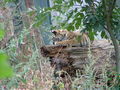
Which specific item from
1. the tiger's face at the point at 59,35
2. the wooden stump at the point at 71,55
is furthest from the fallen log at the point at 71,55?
the tiger's face at the point at 59,35

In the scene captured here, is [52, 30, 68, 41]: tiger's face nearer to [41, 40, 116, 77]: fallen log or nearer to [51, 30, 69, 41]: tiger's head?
[51, 30, 69, 41]: tiger's head

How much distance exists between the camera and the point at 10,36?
328cm

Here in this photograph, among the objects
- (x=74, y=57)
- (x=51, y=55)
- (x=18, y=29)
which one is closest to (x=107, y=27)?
(x=74, y=57)

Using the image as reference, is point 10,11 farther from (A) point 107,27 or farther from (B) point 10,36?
(A) point 107,27

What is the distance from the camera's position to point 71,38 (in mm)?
4188

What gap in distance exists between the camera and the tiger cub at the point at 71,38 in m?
3.58

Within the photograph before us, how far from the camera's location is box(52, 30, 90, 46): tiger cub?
3577 mm

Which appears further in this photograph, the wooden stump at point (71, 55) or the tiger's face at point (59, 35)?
the tiger's face at point (59, 35)

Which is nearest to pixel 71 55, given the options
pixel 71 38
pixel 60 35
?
pixel 71 38

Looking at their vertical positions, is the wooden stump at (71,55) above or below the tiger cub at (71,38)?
below

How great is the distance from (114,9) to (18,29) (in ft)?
6.10

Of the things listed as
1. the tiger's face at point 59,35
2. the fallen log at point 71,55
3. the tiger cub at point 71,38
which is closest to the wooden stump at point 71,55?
the fallen log at point 71,55

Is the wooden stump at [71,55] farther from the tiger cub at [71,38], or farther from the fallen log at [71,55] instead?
the tiger cub at [71,38]

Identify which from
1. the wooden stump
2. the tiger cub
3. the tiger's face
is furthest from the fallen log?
the tiger's face
